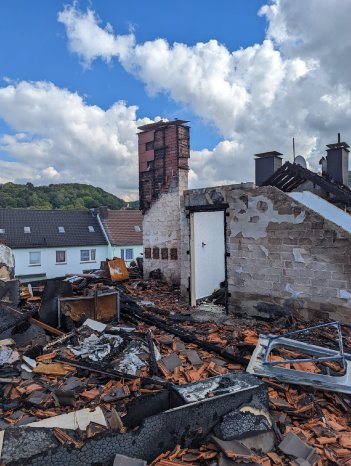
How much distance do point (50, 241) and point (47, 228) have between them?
1.77 metres

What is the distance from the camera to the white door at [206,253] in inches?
387

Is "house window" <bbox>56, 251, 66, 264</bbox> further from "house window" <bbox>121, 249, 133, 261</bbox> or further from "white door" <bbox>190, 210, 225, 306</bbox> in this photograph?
"white door" <bbox>190, 210, 225, 306</bbox>

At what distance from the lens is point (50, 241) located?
28703 mm

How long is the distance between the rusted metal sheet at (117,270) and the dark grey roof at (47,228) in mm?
18766

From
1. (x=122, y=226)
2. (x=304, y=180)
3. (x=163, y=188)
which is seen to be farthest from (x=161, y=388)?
(x=122, y=226)

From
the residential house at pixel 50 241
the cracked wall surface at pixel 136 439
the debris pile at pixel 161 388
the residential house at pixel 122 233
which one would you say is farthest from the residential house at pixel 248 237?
the residential house at pixel 122 233

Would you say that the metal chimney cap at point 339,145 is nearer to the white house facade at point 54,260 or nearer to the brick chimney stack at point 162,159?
the brick chimney stack at point 162,159

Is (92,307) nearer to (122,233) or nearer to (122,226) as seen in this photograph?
(122,233)

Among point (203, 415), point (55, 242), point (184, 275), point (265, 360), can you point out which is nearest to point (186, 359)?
point (265, 360)

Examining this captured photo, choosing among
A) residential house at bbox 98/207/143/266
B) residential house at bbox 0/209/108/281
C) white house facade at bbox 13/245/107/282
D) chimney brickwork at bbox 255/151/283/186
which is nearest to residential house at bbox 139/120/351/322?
chimney brickwork at bbox 255/151/283/186

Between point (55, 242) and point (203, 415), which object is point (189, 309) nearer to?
point (203, 415)

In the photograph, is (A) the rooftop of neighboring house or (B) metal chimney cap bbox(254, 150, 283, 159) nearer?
(B) metal chimney cap bbox(254, 150, 283, 159)

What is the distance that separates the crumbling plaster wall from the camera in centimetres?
691

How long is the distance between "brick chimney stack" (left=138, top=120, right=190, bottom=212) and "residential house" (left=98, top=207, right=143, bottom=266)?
19061mm
